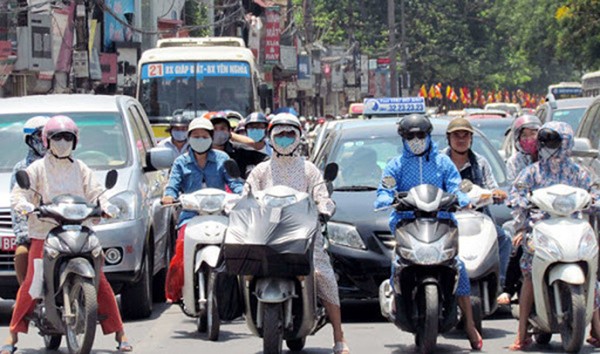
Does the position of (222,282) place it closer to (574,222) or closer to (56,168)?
(56,168)

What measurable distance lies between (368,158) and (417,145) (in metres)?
3.04

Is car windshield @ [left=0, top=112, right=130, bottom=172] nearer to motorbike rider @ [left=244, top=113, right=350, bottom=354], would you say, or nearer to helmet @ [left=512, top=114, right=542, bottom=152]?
motorbike rider @ [left=244, top=113, right=350, bottom=354]

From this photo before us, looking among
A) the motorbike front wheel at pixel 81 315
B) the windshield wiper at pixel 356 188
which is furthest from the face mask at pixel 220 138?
the motorbike front wheel at pixel 81 315

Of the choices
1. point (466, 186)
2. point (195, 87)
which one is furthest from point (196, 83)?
point (466, 186)

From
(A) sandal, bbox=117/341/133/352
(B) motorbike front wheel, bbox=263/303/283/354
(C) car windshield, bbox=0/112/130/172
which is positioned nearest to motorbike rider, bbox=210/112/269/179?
(C) car windshield, bbox=0/112/130/172

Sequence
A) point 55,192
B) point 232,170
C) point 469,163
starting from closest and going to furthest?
1. point 55,192
2. point 232,170
3. point 469,163

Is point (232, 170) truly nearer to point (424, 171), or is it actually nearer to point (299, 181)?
point (299, 181)

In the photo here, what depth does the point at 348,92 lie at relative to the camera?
241ft

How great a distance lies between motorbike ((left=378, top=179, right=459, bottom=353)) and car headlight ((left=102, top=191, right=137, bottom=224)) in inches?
120

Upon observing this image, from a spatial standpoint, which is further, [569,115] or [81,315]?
[569,115]

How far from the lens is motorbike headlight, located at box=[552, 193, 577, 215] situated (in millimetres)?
9086

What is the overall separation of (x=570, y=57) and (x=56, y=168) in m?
41.9

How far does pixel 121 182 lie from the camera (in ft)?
37.9

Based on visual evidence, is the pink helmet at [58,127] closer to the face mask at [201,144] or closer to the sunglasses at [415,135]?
the face mask at [201,144]
